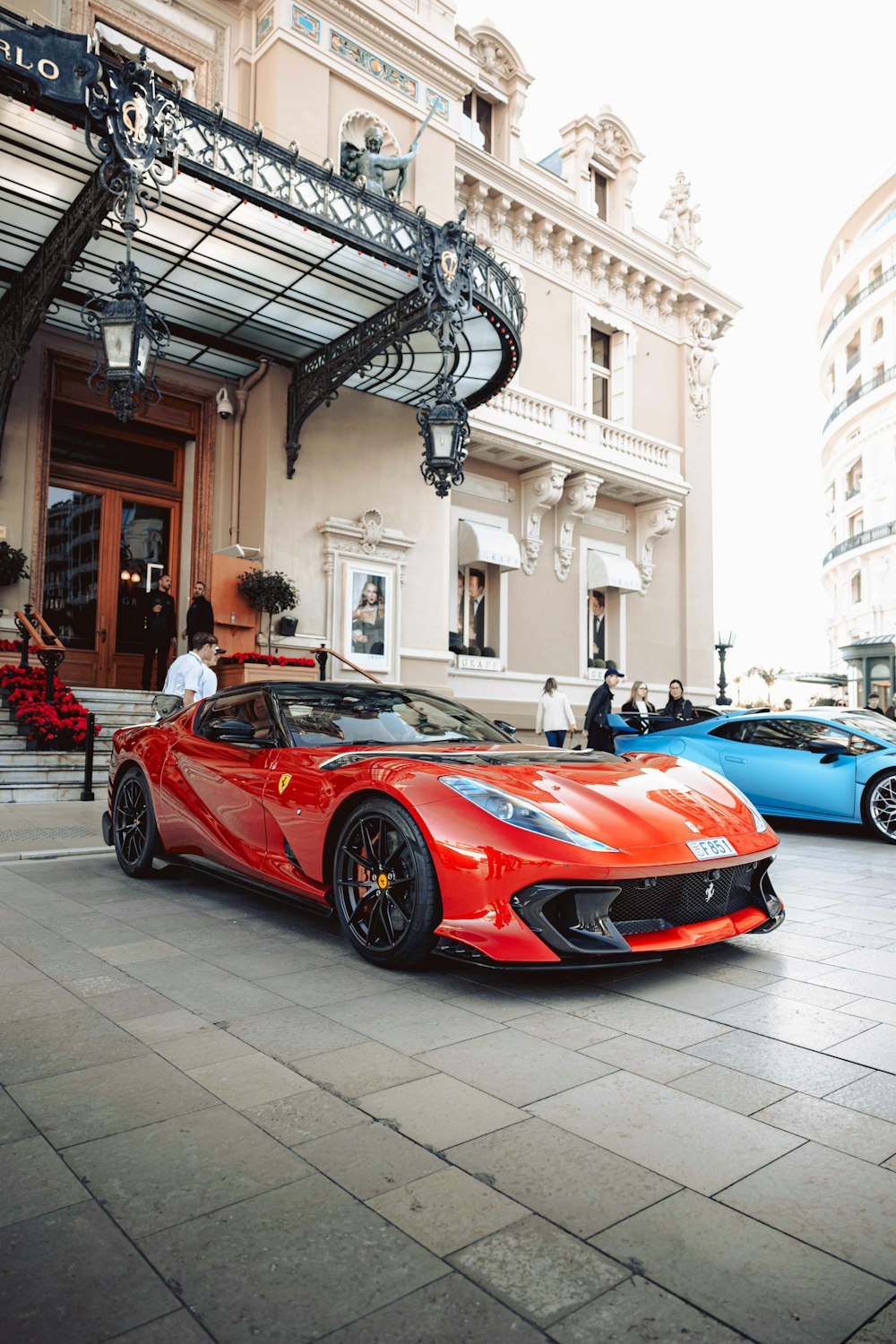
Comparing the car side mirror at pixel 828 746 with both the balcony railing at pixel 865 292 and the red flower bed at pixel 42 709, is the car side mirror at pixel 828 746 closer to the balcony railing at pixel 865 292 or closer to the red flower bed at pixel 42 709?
the red flower bed at pixel 42 709

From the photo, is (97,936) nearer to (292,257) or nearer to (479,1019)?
(479,1019)

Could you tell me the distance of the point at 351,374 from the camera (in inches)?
523

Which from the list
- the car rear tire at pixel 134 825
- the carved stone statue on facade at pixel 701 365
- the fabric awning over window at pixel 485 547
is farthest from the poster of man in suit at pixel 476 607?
the car rear tire at pixel 134 825

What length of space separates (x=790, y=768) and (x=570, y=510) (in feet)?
37.6

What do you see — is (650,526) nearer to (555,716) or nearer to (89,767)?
(555,716)

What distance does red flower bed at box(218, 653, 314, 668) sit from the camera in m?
12.7

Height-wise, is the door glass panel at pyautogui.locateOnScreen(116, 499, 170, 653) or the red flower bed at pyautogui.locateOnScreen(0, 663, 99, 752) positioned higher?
the door glass panel at pyautogui.locateOnScreen(116, 499, 170, 653)

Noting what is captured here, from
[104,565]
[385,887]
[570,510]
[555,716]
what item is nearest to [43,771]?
[104,565]

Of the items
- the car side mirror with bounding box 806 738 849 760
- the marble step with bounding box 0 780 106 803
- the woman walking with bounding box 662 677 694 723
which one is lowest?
the marble step with bounding box 0 780 106 803

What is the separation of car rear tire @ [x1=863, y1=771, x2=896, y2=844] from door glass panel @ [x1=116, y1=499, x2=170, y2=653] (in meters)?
10.5

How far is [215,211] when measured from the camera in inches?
414

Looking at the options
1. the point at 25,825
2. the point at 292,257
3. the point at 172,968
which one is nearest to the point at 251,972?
the point at 172,968

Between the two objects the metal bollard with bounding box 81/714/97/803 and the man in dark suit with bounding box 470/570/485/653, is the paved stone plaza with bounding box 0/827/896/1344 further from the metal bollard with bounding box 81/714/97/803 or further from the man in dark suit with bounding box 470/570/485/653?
the man in dark suit with bounding box 470/570/485/653

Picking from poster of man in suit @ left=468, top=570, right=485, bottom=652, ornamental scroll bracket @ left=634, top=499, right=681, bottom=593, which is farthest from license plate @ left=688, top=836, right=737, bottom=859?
ornamental scroll bracket @ left=634, top=499, right=681, bottom=593
